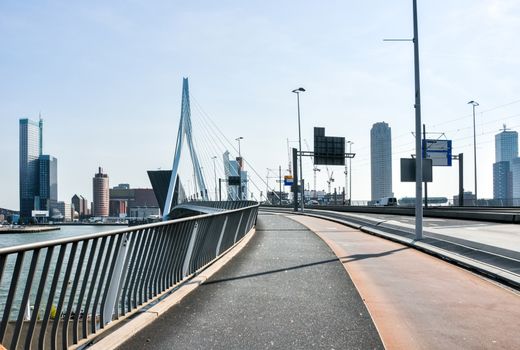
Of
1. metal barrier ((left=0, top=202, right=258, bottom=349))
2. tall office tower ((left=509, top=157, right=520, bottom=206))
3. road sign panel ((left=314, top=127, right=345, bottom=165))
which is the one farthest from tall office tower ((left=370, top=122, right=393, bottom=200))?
metal barrier ((left=0, top=202, right=258, bottom=349))

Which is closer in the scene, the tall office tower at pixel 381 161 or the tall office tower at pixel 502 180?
the tall office tower at pixel 502 180

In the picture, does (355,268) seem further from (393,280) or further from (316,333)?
(316,333)

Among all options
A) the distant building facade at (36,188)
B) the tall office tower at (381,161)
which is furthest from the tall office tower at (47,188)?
the tall office tower at (381,161)

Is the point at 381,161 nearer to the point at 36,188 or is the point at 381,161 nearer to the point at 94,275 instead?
the point at 36,188

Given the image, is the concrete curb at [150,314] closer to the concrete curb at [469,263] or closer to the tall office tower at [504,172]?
the concrete curb at [469,263]

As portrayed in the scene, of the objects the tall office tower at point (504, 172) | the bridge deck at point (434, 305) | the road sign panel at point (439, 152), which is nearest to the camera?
the bridge deck at point (434, 305)

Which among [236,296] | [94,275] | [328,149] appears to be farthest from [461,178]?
[94,275]

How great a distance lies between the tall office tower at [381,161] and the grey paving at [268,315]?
15510 cm

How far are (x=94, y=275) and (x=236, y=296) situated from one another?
2826 millimetres

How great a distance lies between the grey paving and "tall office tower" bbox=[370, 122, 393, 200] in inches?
6106

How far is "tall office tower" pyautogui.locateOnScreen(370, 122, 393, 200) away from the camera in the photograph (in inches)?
6436

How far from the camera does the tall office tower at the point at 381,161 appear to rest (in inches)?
6436

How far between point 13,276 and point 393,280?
705 cm

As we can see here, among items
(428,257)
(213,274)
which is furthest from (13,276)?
(428,257)
